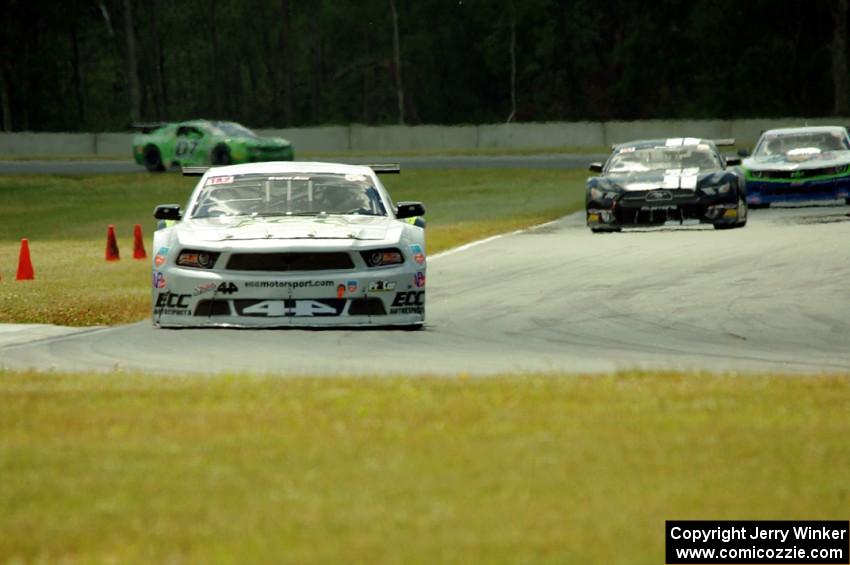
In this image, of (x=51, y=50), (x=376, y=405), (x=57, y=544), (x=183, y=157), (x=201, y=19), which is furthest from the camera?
(x=201, y=19)

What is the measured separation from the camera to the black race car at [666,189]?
2300 cm

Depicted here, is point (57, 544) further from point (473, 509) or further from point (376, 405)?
point (376, 405)

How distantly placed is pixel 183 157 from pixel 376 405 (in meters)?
39.0

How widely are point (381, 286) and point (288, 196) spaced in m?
1.72

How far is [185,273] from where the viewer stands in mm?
12305

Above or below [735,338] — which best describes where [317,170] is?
above

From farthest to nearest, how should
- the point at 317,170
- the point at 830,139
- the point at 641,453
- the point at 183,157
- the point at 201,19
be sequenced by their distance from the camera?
1. the point at 201,19
2. the point at 183,157
3. the point at 830,139
4. the point at 317,170
5. the point at 641,453

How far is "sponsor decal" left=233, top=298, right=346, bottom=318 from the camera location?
12156 mm

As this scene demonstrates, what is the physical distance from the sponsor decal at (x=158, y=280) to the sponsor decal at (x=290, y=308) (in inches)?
24.6

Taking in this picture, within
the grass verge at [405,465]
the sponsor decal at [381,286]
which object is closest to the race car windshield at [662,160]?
the sponsor decal at [381,286]

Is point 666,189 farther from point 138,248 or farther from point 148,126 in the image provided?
point 148,126

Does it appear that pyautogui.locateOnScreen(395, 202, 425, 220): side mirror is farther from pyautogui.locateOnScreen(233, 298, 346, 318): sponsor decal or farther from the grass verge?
the grass verge

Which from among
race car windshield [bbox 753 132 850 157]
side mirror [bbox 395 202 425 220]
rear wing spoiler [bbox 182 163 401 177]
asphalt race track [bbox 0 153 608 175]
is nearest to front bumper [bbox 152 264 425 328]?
side mirror [bbox 395 202 425 220]

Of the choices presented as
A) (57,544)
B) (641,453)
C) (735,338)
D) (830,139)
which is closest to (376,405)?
(641,453)
